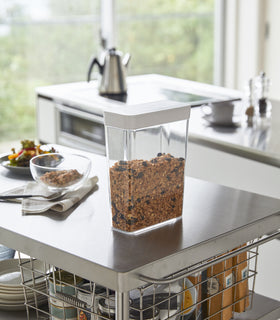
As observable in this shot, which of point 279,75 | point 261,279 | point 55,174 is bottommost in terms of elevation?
point 261,279

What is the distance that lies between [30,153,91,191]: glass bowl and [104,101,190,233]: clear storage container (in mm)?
246

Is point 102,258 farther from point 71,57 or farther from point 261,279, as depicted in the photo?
point 71,57

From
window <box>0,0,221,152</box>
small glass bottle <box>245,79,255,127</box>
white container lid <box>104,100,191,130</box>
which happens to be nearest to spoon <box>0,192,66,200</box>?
white container lid <box>104,100,191,130</box>

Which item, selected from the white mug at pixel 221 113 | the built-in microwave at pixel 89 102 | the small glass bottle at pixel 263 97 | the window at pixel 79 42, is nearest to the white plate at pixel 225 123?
the white mug at pixel 221 113

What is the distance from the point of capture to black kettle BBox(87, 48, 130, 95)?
3.26 m

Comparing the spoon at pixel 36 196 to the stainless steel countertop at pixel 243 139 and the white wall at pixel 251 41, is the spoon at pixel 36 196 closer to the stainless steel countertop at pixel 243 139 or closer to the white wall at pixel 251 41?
the stainless steel countertop at pixel 243 139

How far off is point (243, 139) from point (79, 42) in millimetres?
2913

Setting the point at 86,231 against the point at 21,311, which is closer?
the point at 86,231

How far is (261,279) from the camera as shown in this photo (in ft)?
7.95

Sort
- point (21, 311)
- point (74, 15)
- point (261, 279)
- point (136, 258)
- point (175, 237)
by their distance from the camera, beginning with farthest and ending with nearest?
point (74, 15) → point (261, 279) → point (21, 311) → point (175, 237) → point (136, 258)

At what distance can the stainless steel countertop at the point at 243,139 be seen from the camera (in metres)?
2.30

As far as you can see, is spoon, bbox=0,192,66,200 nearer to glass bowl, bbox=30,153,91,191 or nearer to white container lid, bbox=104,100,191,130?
glass bowl, bbox=30,153,91,191

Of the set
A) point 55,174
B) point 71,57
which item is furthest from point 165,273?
point 71,57

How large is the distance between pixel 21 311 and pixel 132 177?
19.8 inches
